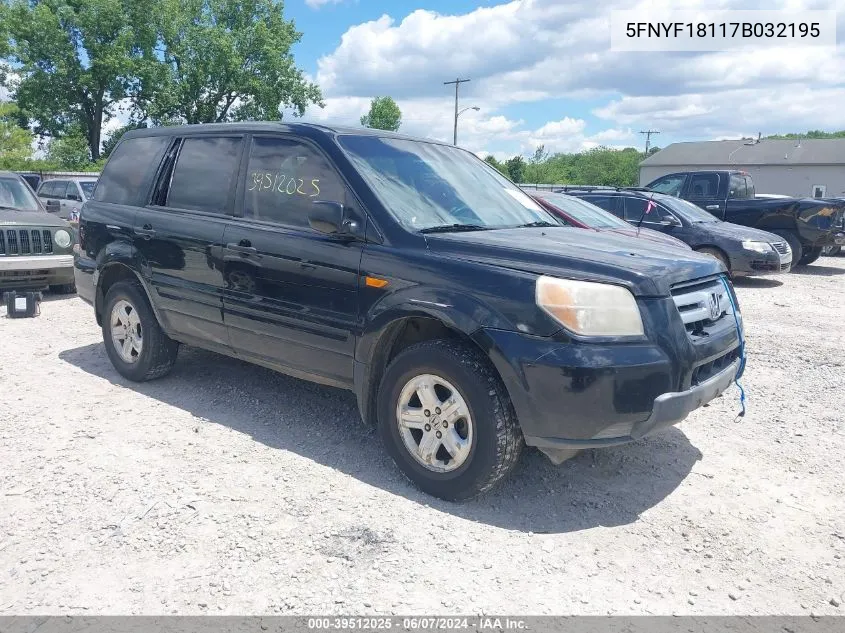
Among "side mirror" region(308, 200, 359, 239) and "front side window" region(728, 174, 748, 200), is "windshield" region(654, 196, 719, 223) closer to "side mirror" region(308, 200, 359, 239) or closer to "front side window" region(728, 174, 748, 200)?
"front side window" region(728, 174, 748, 200)

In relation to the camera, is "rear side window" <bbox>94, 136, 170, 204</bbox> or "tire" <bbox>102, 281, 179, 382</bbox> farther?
"rear side window" <bbox>94, 136, 170, 204</bbox>

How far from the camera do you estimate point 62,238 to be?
9336 millimetres

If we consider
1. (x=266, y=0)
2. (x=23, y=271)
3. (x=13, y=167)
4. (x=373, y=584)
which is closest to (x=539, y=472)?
(x=373, y=584)

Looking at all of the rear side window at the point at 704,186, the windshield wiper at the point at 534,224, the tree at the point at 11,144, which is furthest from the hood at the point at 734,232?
the tree at the point at 11,144

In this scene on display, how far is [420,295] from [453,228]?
0.60 m

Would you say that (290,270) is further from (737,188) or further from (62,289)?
(737,188)

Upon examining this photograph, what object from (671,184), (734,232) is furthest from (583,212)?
(671,184)

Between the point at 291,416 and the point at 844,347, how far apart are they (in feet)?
18.4

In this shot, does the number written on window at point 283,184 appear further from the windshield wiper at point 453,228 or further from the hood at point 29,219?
the hood at point 29,219

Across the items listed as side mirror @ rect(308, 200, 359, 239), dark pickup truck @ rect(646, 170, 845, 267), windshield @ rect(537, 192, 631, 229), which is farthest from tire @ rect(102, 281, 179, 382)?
dark pickup truck @ rect(646, 170, 845, 267)

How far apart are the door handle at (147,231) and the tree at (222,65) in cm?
3966

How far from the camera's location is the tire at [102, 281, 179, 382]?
17.5 feet

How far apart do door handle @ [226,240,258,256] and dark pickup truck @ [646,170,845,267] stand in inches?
482

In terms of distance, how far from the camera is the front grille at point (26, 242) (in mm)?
8812
